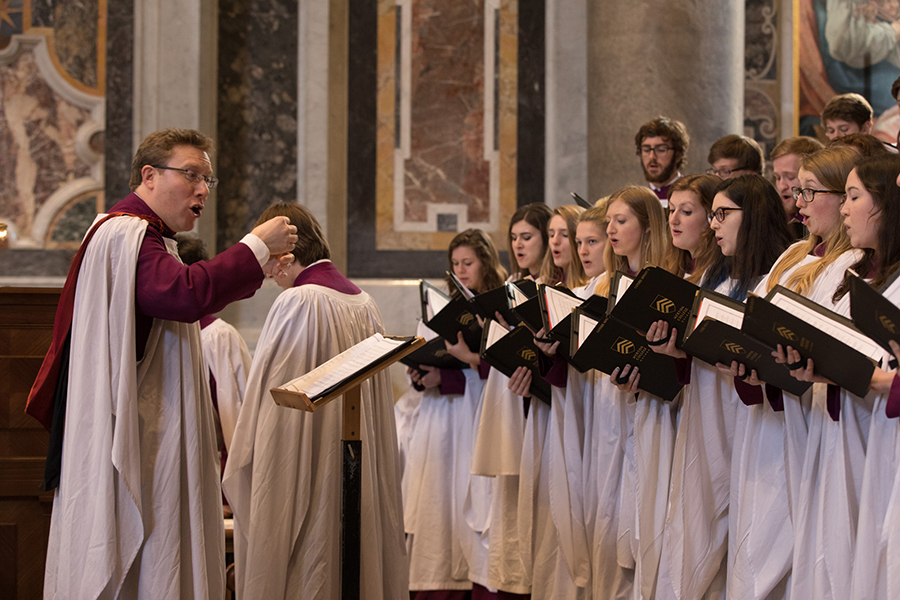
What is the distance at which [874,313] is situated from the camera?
2418 mm

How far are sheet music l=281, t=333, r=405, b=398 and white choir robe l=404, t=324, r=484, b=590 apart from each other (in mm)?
2072

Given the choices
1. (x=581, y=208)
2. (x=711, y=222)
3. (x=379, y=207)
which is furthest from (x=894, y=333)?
(x=379, y=207)

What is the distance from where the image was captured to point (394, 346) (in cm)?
312

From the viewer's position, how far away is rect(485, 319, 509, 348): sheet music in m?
4.55

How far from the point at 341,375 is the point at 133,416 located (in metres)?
0.67

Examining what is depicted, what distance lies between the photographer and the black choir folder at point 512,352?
4.34 m

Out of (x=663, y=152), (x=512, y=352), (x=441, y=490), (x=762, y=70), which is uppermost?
(x=762, y=70)

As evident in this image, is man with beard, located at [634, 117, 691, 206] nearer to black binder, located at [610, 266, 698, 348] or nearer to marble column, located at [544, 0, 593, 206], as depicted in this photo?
marble column, located at [544, 0, 593, 206]

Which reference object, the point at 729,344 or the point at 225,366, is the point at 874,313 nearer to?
the point at 729,344

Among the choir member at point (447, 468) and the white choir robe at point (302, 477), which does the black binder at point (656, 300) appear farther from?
the choir member at point (447, 468)

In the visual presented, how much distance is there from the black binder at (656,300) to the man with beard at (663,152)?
205 cm

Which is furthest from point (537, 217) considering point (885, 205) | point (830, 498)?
point (830, 498)

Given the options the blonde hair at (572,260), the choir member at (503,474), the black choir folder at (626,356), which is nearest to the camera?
the black choir folder at (626,356)

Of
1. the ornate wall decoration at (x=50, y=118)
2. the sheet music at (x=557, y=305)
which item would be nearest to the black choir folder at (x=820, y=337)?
the sheet music at (x=557, y=305)
